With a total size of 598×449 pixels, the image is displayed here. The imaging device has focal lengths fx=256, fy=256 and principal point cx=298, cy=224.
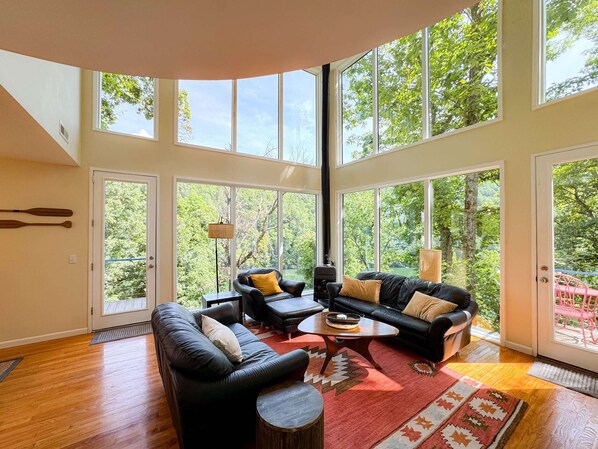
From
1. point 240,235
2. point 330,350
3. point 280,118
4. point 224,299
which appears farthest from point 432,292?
point 280,118

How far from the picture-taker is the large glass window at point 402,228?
428 cm

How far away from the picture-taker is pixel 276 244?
17.6 ft

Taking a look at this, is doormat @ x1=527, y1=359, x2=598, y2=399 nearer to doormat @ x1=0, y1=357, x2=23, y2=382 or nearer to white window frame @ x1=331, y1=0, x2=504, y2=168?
white window frame @ x1=331, y1=0, x2=504, y2=168

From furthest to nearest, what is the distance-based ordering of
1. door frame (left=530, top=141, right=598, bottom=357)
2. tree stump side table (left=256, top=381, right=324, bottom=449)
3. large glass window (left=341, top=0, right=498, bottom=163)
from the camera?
1. large glass window (left=341, top=0, right=498, bottom=163)
2. door frame (left=530, top=141, right=598, bottom=357)
3. tree stump side table (left=256, top=381, right=324, bottom=449)

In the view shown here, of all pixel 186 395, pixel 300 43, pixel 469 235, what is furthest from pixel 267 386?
pixel 469 235

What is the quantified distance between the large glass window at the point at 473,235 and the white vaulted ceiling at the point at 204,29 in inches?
121

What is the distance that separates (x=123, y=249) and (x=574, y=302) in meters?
5.86

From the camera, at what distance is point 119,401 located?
224 cm

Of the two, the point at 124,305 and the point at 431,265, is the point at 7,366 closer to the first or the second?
the point at 124,305

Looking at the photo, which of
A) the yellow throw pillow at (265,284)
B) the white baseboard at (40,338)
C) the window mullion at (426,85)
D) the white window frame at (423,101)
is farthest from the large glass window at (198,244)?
the window mullion at (426,85)

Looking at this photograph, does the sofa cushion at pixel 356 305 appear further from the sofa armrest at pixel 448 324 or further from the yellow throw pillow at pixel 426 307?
the sofa armrest at pixel 448 324

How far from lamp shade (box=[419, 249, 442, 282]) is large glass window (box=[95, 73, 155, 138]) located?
4667mm

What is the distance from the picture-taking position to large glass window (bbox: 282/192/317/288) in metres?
5.51

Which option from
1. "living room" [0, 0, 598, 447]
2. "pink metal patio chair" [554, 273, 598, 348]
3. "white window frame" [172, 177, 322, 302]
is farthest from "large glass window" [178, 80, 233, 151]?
"pink metal patio chair" [554, 273, 598, 348]
